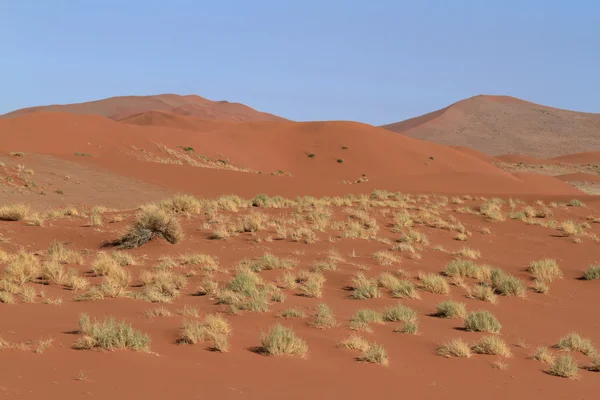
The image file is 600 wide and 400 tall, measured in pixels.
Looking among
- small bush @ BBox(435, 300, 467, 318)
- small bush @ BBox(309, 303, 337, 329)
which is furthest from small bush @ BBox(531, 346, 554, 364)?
small bush @ BBox(309, 303, 337, 329)

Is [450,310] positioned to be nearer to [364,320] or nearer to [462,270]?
[364,320]

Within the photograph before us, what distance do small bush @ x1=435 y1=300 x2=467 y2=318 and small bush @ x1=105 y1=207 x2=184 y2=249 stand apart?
8.86 meters

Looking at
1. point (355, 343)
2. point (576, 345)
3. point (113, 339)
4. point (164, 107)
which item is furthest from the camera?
point (164, 107)

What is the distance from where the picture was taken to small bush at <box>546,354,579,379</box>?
8.28 meters

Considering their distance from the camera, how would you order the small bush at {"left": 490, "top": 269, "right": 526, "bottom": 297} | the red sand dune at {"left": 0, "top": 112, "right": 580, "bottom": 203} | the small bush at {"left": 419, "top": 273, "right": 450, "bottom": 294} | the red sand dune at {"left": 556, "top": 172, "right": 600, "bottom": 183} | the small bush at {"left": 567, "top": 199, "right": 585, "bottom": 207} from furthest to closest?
the red sand dune at {"left": 556, "top": 172, "right": 600, "bottom": 183}, the red sand dune at {"left": 0, "top": 112, "right": 580, "bottom": 203}, the small bush at {"left": 567, "top": 199, "right": 585, "bottom": 207}, the small bush at {"left": 490, "top": 269, "right": 526, "bottom": 297}, the small bush at {"left": 419, "top": 273, "right": 450, "bottom": 294}

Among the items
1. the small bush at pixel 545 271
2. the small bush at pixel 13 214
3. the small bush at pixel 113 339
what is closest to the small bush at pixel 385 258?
the small bush at pixel 545 271

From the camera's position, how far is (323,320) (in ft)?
33.3

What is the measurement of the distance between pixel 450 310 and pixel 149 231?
30.8 ft

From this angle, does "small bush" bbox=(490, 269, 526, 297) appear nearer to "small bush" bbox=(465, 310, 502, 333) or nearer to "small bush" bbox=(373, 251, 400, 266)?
"small bush" bbox=(373, 251, 400, 266)

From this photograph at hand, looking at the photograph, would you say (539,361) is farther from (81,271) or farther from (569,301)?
(81,271)

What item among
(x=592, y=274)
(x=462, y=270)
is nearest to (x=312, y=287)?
(x=462, y=270)

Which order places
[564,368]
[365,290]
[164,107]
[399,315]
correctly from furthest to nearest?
[164,107], [365,290], [399,315], [564,368]

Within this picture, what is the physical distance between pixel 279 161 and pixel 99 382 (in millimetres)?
62301

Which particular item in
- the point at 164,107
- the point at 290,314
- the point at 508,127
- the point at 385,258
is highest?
the point at 164,107
